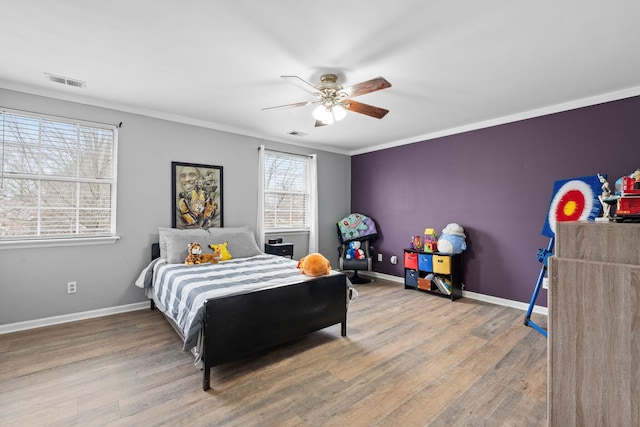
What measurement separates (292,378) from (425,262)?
287 centimetres

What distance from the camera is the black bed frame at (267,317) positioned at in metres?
2.14

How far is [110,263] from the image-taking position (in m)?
3.50

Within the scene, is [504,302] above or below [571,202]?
below

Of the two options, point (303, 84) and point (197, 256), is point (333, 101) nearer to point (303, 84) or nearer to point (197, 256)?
point (303, 84)

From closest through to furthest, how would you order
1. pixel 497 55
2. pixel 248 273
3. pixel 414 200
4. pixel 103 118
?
1. pixel 497 55
2. pixel 248 273
3. pixel 103 118
4. pixel 414 200

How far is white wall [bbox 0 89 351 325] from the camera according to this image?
3059 millimetres

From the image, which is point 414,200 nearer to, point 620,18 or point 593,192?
point 593,192

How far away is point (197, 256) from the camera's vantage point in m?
3.48

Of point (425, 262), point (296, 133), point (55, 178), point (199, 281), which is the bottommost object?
point (425, 262)

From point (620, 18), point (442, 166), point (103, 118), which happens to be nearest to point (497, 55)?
point (620, 18)

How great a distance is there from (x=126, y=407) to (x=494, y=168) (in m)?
4.60

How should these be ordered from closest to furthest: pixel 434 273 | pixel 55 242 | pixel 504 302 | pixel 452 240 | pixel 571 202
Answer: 1. pixel 571 202
2. pixel 55 242
3. pixel 504 302
4. pixel 452 240
5. pixel 434 273

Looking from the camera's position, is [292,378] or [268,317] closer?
[292,378]

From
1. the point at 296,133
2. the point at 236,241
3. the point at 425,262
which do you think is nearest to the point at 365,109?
the point at 296,133
